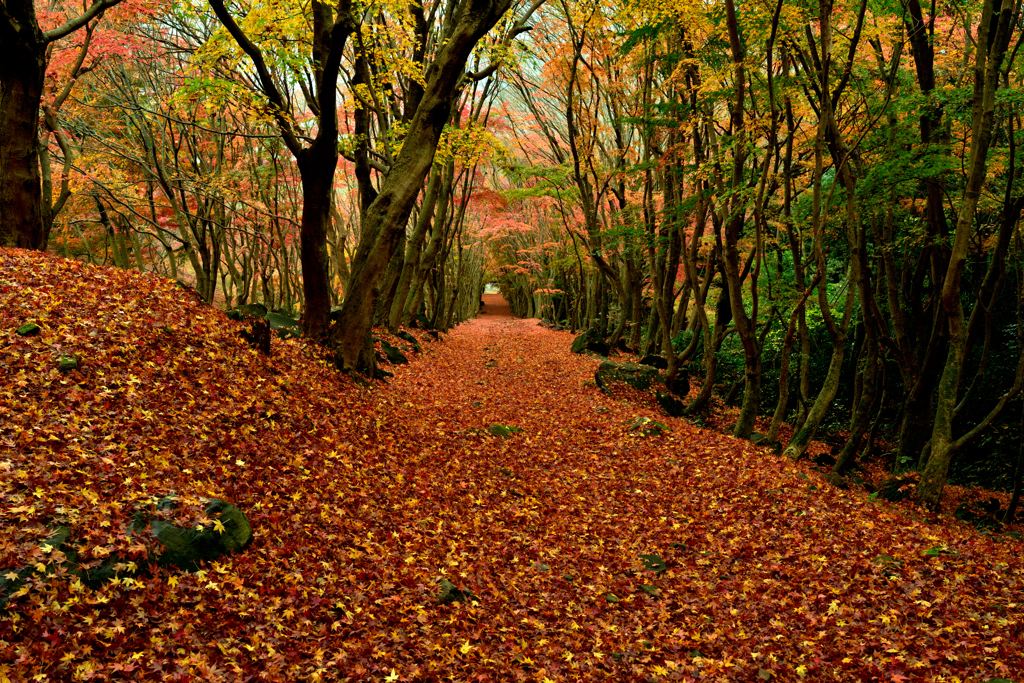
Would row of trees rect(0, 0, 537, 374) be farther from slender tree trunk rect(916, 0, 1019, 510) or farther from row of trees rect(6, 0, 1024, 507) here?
slender tree trunk rect(916, 0, 1019, 510)

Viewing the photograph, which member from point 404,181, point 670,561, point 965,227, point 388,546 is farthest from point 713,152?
point 388,546

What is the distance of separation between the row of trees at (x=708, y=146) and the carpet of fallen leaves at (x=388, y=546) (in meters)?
2.43

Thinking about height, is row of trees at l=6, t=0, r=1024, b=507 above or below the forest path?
above

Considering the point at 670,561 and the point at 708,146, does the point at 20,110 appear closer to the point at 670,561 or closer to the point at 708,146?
the point at 670,561

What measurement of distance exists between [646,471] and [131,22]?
52.4ft

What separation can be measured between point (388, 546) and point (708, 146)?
452 inches

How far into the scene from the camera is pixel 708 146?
12695mm

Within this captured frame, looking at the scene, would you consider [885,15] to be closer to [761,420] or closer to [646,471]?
[646,471]

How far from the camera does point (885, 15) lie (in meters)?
8.91

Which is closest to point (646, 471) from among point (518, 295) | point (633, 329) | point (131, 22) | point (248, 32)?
point (248, 32)

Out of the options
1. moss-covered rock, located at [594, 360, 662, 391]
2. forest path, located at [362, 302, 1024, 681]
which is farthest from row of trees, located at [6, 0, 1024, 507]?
forest path, located at [362, 302, 1024, 681]

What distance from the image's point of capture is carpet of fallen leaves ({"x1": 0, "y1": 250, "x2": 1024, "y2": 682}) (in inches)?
141

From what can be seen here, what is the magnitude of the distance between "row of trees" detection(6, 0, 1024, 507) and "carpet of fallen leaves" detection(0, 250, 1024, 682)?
2426 mm

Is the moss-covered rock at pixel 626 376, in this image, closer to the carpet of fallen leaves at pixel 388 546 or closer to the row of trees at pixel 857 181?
the row of trees at pixel 857 181
